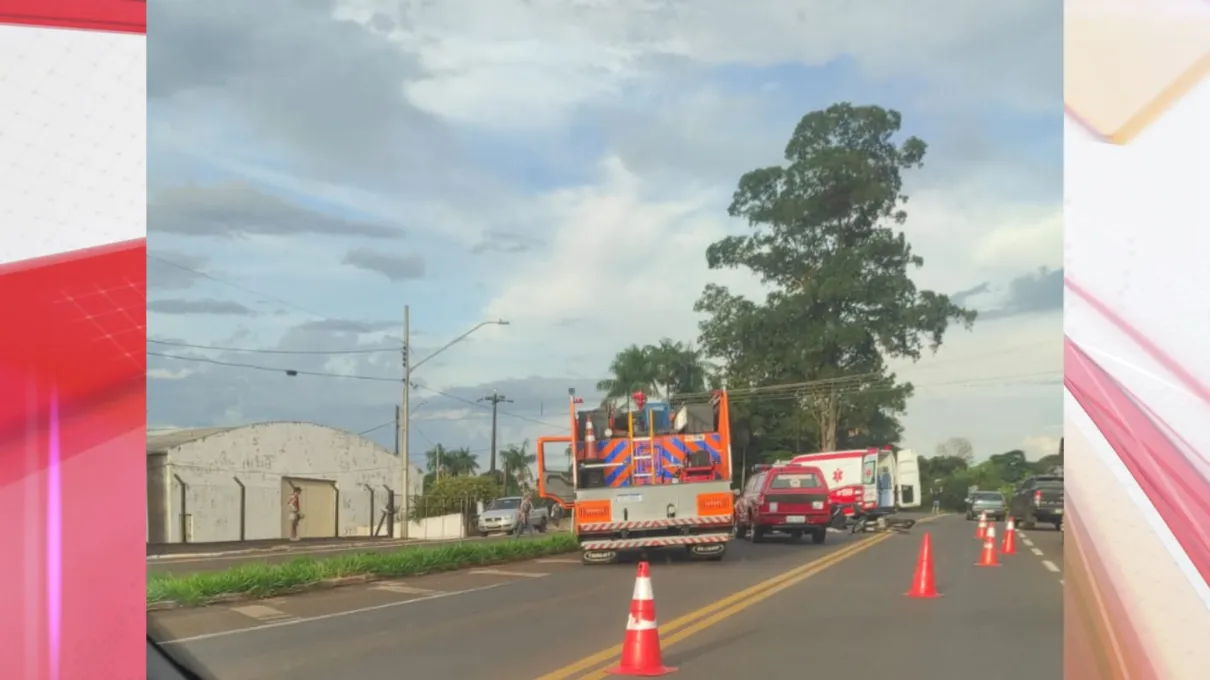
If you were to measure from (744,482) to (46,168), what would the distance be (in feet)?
14.2

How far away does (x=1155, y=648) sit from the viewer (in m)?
3.90

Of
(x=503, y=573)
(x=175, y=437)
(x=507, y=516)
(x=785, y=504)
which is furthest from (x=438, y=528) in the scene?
(x=785, y=504)

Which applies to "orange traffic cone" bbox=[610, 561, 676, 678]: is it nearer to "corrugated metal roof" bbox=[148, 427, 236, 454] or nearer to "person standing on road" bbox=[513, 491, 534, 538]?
"person standing on road" bbox=[513, 491, 534, 538]

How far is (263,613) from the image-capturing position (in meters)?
7.18

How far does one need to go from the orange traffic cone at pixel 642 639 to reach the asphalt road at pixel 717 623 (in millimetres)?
178

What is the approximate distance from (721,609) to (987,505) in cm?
226

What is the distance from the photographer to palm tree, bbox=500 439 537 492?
7.04 metres

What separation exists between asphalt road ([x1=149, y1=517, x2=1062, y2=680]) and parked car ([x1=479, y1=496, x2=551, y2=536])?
439mm

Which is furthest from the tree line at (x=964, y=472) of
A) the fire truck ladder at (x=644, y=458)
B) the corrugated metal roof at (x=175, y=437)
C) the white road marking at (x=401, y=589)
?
the white road marking at (x=401, y=589)

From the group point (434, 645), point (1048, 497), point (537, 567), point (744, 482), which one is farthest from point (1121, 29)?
point (537, 567)

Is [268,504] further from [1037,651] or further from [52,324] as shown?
[1037,651]

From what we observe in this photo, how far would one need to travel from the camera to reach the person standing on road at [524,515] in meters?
8.28

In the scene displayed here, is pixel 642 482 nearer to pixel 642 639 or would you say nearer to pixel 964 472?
pixel 642 639

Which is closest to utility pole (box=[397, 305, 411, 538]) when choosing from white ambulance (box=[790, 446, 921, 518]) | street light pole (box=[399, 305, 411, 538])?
street light pole (box=[399, 305, 411, 538])
